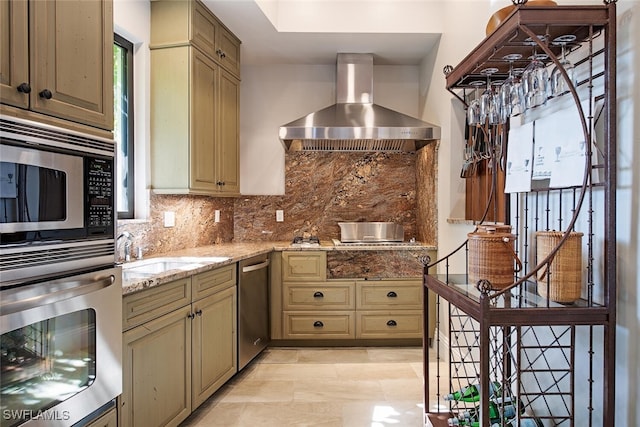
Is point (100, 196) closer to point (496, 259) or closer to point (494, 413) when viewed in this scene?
point (496, 259)

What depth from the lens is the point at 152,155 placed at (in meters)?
2.94

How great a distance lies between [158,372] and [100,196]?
37.2 inches

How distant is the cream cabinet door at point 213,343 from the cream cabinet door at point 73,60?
4.02 feet

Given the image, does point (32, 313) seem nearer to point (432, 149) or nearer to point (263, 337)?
point (263, 337)

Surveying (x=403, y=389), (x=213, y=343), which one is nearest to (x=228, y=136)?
(x=213, y=343)

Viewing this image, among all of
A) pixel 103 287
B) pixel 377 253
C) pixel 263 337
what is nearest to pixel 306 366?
pixel 263 337

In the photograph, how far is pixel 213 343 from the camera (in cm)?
256

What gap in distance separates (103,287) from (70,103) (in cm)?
59

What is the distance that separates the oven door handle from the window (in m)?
1.43

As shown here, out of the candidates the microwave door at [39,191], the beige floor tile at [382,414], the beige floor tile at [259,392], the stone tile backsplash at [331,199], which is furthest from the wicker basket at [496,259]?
the stone tile backsplash at [331,199]

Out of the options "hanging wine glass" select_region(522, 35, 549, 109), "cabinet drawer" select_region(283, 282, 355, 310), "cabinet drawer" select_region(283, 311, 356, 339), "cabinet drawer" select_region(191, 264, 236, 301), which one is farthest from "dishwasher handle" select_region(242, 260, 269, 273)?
"hanging wine glass" select_region(522, 35, 549, 109)

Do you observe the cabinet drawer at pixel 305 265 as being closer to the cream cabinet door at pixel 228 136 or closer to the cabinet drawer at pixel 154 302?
the cream cabinet door at pixel 228 136

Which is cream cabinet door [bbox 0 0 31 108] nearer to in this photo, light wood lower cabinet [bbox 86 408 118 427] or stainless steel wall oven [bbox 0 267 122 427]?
stainless steel wall oven [bbox 0 267 122 427]

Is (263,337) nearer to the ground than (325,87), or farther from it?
nearer to the ground
